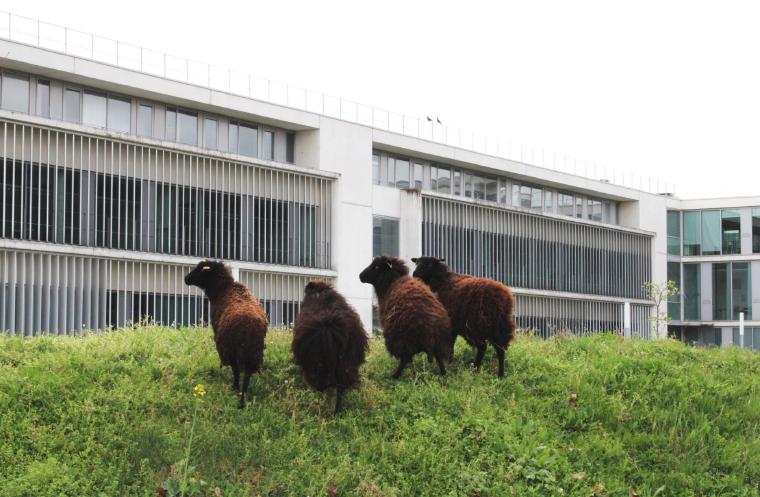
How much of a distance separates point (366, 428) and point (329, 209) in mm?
31466

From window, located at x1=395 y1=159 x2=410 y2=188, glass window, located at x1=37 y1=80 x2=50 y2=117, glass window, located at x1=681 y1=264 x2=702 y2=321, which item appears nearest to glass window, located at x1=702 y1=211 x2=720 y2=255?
glass window, located at x1=681 y1=264 x2=702 y2=321

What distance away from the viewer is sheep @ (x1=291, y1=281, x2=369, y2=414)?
13211 mm

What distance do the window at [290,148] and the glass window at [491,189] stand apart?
Answer: 1498 cm

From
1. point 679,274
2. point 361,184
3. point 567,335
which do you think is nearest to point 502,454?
point 567,335

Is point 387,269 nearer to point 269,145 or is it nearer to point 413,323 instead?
point 413,323

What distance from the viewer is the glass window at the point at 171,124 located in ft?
133

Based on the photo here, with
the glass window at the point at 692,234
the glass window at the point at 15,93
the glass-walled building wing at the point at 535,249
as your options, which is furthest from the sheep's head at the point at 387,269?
the glass window at the point at 692,234

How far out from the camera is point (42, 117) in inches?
1382

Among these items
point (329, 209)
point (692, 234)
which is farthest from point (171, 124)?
point (692, 234)

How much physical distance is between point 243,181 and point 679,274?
37.8m

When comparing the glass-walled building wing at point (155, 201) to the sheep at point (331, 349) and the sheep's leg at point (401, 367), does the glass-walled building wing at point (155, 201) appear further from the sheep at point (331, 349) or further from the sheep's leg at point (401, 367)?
the sheep at point (331, 349)

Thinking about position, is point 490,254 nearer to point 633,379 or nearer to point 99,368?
point 633,379

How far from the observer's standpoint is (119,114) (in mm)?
39000

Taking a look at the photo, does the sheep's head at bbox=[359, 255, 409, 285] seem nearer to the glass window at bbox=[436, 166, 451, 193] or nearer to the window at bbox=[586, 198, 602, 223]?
the glass window at bbox=[436, 166, 451, 193]
